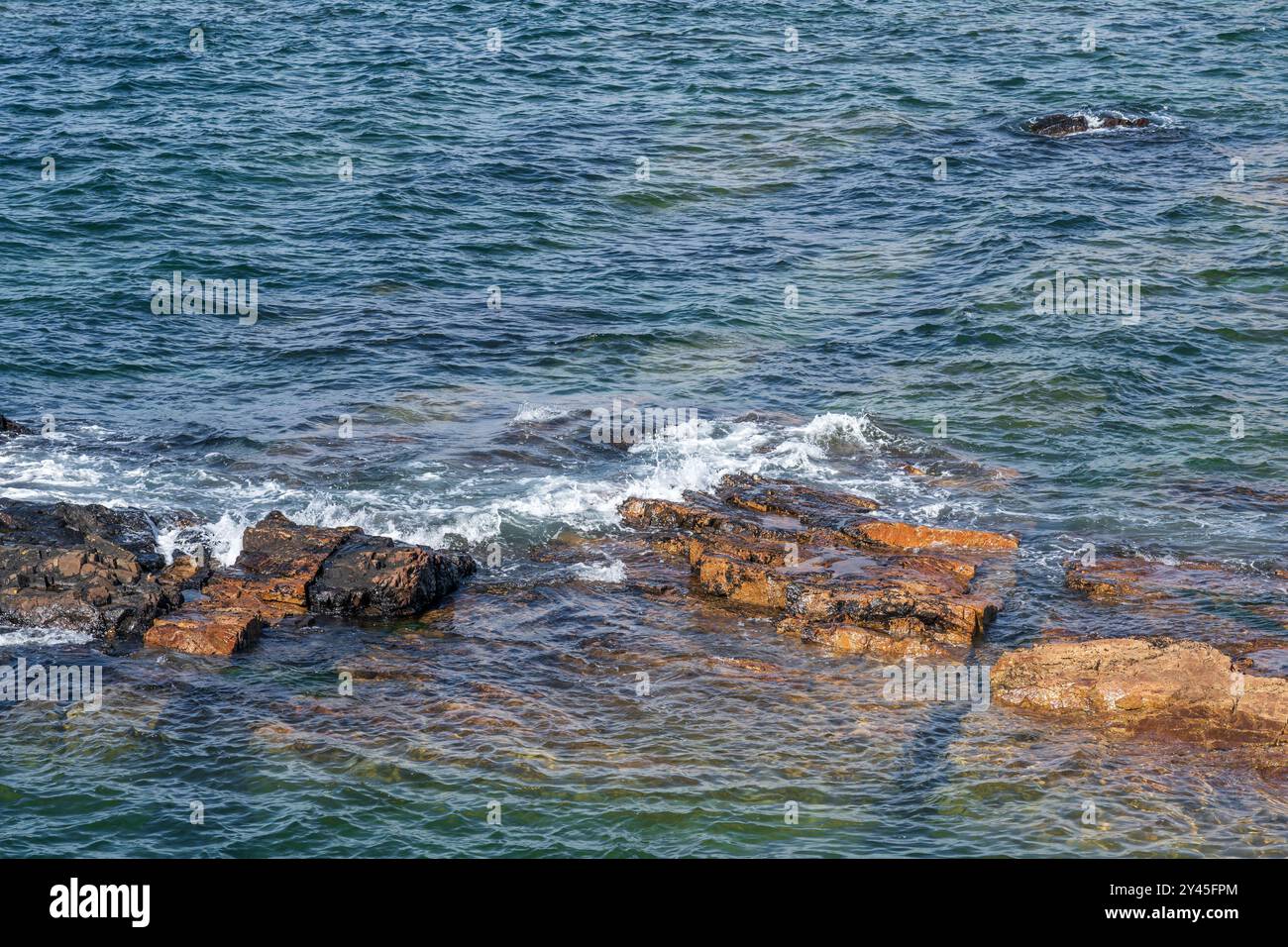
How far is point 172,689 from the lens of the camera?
61.8 feet

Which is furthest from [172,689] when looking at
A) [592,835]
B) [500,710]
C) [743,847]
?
[743,847]

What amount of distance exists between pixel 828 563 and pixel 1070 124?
25474 mm

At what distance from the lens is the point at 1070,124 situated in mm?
41969

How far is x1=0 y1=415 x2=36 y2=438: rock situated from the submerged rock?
7286mm

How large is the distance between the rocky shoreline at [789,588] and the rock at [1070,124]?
74.2 ft

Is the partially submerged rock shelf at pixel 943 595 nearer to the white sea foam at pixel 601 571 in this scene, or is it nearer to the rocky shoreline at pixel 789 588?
the rocky shoreline at pixel 789 588

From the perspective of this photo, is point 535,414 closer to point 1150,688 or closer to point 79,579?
point 79,579

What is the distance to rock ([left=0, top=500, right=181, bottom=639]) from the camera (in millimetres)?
20156

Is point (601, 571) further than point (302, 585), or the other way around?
point (601, 571)

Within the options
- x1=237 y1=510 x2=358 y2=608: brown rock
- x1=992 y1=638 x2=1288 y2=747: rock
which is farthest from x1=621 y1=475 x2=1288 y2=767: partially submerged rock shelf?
x1=237 y1=510 x2=358 y2=608: brown rock

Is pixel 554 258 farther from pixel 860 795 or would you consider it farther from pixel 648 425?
pixel 860 795

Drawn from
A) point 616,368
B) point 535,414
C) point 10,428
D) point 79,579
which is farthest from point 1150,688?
point 10,428

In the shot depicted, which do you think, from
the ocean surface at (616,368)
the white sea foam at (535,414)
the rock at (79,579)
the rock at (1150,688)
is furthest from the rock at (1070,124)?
the rock at (79,579)

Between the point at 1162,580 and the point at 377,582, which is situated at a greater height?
the point at 377,582
